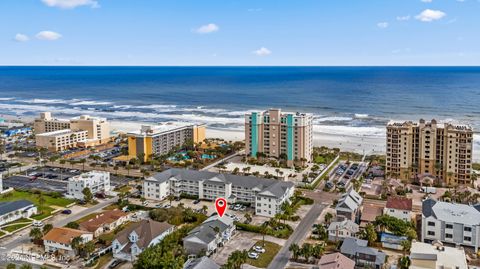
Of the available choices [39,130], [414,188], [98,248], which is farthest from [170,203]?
[39,130]

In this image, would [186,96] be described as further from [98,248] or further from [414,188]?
[98,248]

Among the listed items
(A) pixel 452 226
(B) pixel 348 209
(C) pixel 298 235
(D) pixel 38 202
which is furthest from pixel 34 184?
(A) pixel 452 226

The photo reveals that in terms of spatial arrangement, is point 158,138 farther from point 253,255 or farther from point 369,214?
point 253,255

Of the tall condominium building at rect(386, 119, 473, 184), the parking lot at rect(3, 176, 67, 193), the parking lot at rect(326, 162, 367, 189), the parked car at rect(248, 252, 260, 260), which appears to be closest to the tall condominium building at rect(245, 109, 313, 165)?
the parking lot at rect(326, 162, 367, 189)

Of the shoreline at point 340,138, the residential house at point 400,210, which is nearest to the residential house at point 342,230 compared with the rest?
the residential house at point 400,210

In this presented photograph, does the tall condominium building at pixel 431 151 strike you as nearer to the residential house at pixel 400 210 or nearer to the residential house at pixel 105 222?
the residential house at pixel 400 210

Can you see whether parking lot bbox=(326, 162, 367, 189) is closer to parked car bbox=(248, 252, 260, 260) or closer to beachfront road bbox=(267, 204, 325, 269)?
beachfront road bbox=(267, 204, 325, 269)
